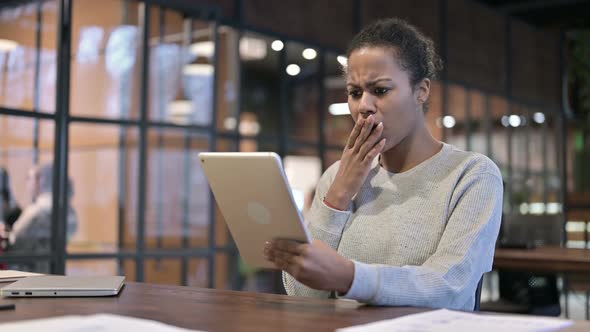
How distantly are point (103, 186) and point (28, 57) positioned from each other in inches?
35.6

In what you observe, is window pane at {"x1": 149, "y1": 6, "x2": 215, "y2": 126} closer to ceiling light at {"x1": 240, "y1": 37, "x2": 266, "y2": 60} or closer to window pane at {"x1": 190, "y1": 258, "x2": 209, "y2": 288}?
ceiling light at {"x1": 240, "y1": 37, "x2": 266, "y2": 60}

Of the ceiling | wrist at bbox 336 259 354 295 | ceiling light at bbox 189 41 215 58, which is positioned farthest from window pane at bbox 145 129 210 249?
the ceiling

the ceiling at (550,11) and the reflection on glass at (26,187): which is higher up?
the ceiling at (550,11)

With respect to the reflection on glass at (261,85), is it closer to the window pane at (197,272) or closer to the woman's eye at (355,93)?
the window pane at (197,272)

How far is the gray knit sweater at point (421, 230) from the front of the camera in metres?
1.59

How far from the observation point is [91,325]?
1.22 meters

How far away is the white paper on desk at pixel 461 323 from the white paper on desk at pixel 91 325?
1.01ft

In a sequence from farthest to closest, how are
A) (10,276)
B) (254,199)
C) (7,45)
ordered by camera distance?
(7,45) < (10,276) < (254,199)

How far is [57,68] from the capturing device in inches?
177

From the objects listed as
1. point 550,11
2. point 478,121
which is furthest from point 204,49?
point 550,11

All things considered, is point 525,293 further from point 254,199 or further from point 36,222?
point 254,199

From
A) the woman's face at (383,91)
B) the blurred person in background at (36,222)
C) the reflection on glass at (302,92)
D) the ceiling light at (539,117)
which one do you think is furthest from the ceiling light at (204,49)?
the ceiling light at (539,117)

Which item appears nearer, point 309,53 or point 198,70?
point 198,70

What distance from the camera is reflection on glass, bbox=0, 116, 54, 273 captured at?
4223mm
